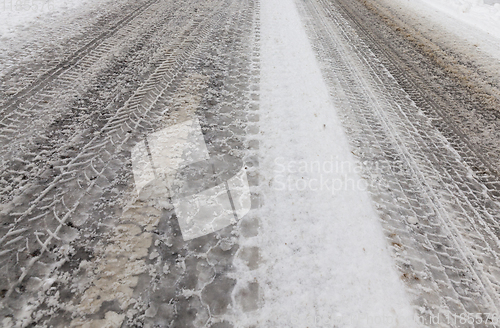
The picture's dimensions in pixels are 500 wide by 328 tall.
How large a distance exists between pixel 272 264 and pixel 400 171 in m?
2.12

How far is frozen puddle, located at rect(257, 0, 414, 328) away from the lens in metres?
2.08

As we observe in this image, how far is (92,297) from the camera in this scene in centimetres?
202

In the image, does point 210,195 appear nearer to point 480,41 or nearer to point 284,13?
point 284,13

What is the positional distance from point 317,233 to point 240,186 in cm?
98

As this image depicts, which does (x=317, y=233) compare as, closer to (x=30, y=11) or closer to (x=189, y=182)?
(x=189, y=182)

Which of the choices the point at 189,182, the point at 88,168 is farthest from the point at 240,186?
the point at 88,168

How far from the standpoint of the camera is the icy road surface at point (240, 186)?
210 cm

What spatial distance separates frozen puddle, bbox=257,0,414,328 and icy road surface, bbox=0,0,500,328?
0.7 inches

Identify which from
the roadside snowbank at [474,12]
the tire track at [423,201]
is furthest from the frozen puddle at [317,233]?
the roadside snowbank at [474,12]

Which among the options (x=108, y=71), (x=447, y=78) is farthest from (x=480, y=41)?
(x=108, y=71)

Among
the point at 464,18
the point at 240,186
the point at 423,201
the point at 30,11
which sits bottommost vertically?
the point at 423,201

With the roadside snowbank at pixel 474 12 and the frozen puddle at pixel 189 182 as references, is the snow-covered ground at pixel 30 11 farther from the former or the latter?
the roadside snowbank at pixel 474 12

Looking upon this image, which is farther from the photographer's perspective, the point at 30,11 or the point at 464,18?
the point at 464,18

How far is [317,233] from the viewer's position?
258 centimetres
